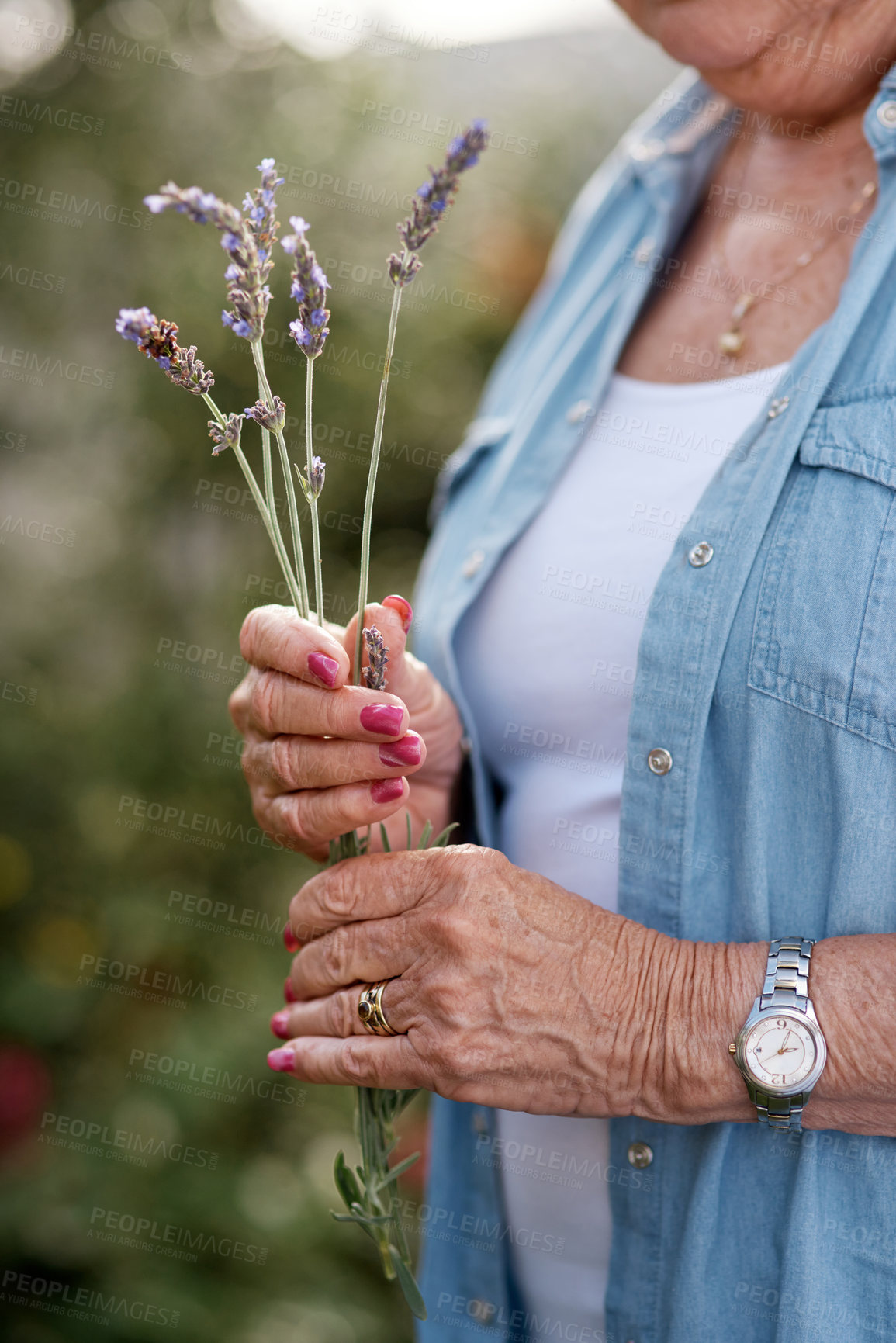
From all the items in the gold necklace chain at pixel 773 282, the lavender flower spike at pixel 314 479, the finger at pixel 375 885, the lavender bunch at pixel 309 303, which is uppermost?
the gold necklace chain at pixel 773 282

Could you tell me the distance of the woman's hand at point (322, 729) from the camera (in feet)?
2.76

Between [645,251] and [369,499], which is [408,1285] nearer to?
[369,499]

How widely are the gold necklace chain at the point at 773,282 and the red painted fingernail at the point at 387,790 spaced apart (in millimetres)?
622

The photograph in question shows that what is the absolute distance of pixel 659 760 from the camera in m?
0.91

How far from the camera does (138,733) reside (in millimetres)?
2025

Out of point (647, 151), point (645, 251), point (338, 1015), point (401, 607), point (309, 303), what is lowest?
point (338, 1015)

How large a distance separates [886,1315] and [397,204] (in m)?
2.03

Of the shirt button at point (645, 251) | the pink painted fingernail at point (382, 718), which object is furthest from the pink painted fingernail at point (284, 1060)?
the shirt button at point (645, 251)

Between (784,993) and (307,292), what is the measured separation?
66 centimetres

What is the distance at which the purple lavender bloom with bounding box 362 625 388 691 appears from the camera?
33.3 inches

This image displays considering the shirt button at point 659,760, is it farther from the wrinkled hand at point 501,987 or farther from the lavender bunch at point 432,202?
the lavender bunch at point 432,202

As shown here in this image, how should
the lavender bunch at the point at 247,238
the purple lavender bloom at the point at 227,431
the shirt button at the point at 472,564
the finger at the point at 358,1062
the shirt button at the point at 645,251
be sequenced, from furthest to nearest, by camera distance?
the shirt button at the point at 645,251 → the shirt button at the point at 472,564 → the finger at the point at 358,1062 → the purple lavender bloom at the point at 227,431 → the lavender bunch at the point at 247,238

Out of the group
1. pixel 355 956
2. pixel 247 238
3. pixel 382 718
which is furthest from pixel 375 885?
pixel 247 238

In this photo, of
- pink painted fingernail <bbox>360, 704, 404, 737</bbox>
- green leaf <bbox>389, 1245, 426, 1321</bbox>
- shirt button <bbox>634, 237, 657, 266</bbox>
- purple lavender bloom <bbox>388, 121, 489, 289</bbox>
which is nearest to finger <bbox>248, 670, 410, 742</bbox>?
pink painted fingernail <bbox>360, 704, 404, 737</bbox>
